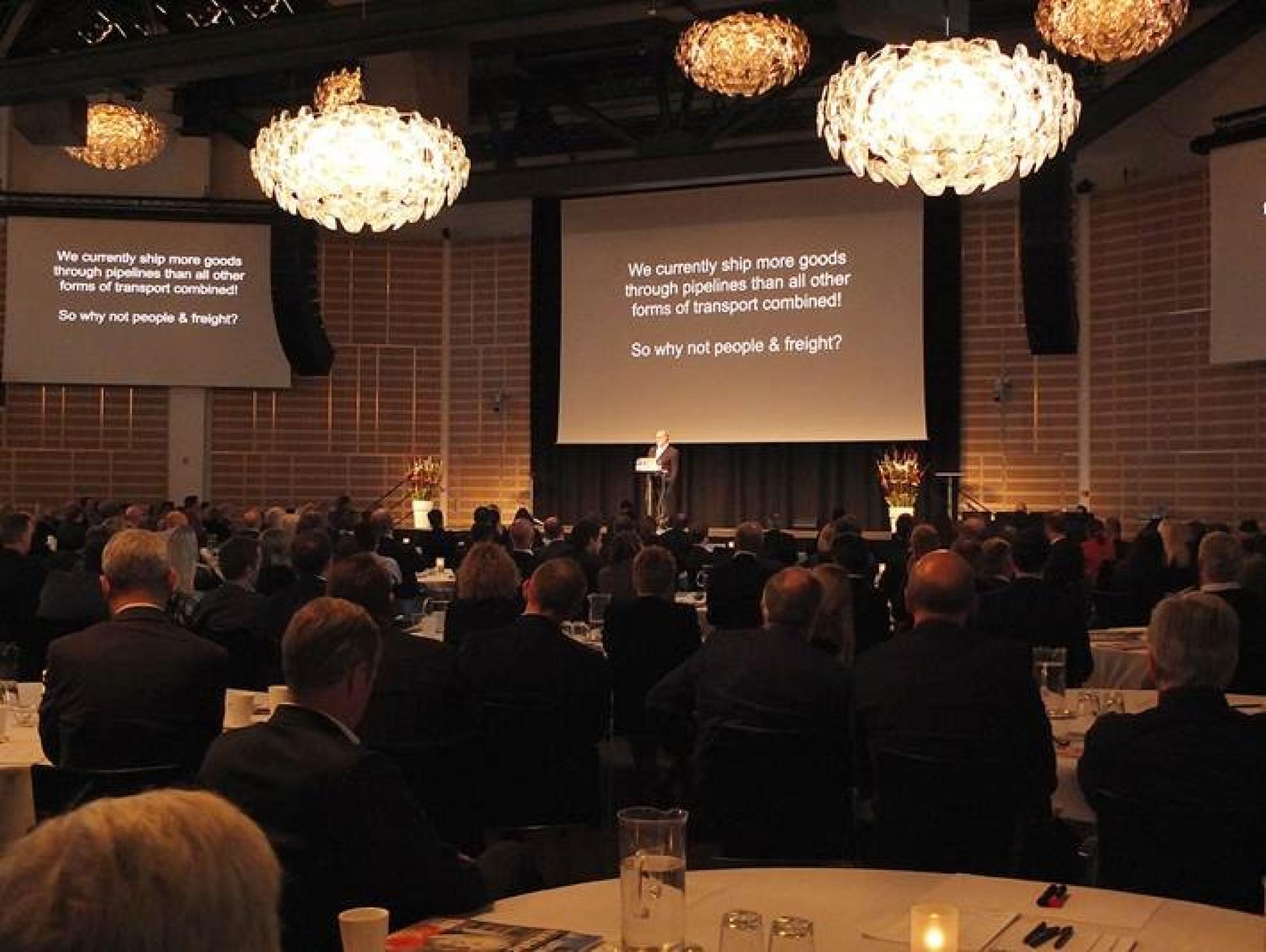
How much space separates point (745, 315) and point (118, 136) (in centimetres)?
749

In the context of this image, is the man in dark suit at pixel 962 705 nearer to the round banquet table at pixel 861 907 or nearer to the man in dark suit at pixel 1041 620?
the round banquet table at pixel 861 907

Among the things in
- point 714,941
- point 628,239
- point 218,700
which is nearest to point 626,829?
point 714,941

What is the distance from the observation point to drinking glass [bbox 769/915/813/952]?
6.22 feet

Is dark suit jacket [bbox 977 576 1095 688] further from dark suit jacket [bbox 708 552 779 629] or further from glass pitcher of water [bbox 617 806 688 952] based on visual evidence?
glass pitcher of water [bbox 617 806 688 952]

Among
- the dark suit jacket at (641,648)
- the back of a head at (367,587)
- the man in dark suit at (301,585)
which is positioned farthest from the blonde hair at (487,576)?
the back of a head at (367,587)

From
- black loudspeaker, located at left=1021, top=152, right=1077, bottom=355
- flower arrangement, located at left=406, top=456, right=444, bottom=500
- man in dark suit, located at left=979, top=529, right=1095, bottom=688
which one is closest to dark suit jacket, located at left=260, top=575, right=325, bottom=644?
man in dark suit, located at left=979, top=529, right=1095, bottom=688

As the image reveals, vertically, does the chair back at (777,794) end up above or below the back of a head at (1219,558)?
below

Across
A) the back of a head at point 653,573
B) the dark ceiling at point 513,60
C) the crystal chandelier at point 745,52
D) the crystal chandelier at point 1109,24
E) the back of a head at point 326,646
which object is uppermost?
the dark ceiling at point 513,60

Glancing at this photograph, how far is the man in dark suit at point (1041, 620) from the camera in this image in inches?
248

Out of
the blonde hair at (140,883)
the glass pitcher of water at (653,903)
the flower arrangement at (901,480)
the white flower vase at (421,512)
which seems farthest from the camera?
the white flower vase at (421,512)

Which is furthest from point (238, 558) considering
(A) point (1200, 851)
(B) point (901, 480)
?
(B) point (901, 480)

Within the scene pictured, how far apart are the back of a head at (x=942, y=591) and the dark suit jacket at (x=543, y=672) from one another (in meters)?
1.37

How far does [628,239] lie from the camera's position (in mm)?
18266

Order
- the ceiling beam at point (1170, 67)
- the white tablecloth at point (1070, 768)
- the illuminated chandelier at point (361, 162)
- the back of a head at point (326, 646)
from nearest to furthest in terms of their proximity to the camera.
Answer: the back of a head at point (326, 646), the white tablecloth at point (1070, 768), the illuminated chandelier at point (361, 162), the ceiling beam at point (1170, 67)
